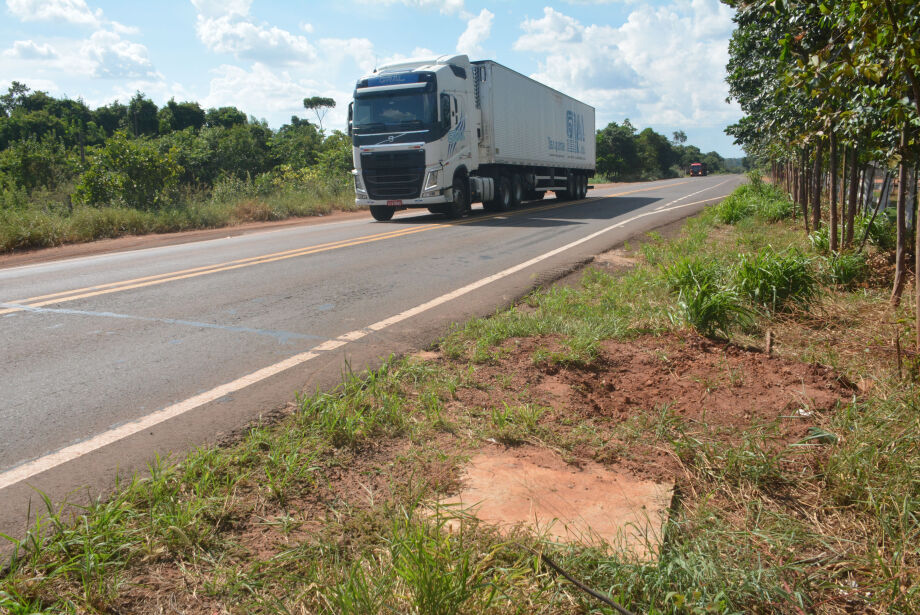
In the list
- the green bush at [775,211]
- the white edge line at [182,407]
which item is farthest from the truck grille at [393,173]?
the white edge line at [182,407]

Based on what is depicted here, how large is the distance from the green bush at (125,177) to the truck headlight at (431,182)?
7.46m

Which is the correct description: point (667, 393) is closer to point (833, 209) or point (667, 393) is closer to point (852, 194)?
point (852, 194)

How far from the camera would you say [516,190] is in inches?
815

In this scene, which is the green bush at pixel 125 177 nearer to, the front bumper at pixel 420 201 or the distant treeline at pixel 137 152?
the distant treeline at pixel 137 152

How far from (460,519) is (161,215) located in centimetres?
1591

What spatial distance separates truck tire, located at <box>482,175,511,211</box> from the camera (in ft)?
63.2

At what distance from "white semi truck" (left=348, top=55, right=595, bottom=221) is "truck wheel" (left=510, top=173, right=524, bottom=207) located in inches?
1.3

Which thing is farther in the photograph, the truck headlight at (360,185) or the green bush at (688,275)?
the truck headlight at (360,185)

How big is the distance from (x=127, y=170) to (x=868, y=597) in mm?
18289

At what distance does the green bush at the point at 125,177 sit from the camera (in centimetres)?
1617

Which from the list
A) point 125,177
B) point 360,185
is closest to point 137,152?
point 125,177

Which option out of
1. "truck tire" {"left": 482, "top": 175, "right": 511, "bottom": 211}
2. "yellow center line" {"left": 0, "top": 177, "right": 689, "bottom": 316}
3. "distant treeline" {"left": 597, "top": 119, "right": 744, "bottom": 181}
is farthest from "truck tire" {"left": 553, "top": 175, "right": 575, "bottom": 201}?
"distant treeline" {"left": 597, "top": 119, "right": 744, "bottom": 181}

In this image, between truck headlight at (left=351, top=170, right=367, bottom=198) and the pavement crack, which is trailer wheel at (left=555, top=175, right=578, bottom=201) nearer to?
truck headlight at (left=351, top=170, right=367, bottom=198)

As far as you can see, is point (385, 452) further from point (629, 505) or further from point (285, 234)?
point (285, 234)
